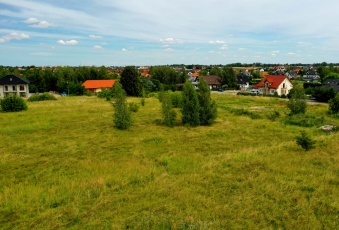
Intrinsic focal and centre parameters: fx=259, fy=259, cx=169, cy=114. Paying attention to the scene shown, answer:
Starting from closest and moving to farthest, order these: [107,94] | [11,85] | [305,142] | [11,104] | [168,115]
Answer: [305,142] → [168,115] → [11,104] → [107,94] → [11,85]

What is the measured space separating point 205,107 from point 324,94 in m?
27.5

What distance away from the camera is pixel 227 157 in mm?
12523

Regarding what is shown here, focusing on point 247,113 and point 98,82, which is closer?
point 247,113

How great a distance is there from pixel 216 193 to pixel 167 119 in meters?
13.9

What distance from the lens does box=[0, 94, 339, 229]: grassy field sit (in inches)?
279

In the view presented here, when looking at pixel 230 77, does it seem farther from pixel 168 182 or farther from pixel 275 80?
pixel 168 182

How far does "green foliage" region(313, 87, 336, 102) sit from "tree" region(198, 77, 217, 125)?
26.5 m

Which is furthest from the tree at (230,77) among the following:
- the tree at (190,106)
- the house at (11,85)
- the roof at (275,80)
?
the tree at (190,106)

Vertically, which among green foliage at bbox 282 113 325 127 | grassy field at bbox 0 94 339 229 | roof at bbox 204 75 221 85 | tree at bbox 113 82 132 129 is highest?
roof at bbox 204 75 221 85

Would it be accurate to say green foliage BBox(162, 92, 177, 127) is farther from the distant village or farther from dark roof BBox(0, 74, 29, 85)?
dark roof BBox(0, 74, 29, 85)

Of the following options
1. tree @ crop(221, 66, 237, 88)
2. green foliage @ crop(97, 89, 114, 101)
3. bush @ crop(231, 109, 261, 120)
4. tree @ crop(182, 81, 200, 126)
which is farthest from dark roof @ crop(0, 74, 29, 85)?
tree @ crop(221, 66, 237, 88)

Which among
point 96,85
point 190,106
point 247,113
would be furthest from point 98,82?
point 190,106

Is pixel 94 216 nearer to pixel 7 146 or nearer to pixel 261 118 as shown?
pixel 7 146

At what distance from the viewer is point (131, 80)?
49000 mm
